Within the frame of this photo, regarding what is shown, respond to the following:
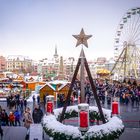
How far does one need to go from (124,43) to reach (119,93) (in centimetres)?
1581

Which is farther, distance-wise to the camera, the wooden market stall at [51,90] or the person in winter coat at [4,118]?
the wooden market stall at [51,90]

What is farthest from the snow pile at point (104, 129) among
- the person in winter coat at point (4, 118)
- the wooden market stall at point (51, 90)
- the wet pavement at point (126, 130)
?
the wooden market stall at point (51, 90)

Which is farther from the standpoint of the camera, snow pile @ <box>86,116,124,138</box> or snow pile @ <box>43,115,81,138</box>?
snow pile @ <box>43,115,81,138</box>

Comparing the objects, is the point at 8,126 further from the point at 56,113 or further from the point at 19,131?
the point at 56,113

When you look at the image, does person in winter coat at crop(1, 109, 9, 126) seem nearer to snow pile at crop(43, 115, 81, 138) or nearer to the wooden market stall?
Result: snow pile at crop(43, 115, 81, 138)

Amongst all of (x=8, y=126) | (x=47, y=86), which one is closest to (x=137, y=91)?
(x=47, y=86)

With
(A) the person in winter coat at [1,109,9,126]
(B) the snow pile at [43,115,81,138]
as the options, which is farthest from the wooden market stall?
(B) the snow pile at [43,115,81,138]

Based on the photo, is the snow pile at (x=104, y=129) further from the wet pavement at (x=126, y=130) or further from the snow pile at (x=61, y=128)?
the wet pavement at (x=126, y=130)

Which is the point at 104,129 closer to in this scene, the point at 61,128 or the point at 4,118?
the point at 61,128

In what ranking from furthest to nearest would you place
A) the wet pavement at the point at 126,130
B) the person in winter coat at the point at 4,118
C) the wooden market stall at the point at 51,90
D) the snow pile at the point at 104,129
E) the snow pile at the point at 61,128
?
the wooden market stall at the point at 51,90
the person in winter coat at the point at 4,118
the wet pavement at the point at 126,130
the snow pile at the point at 61,128
the snow pile at the point at 104,129

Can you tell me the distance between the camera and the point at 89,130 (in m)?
9.71

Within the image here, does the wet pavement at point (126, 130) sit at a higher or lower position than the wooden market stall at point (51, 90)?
lower

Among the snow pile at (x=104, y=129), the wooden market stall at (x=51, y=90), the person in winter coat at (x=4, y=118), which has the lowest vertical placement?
the person in winter coat at (x=4, y=118)

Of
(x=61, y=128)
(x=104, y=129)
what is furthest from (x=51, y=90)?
(x=104, y=129)
